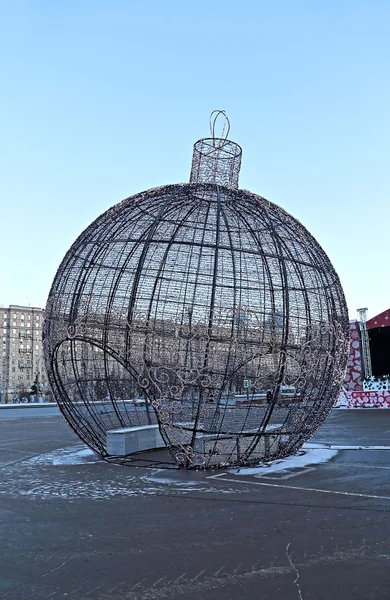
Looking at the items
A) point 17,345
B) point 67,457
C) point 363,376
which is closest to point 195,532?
point 67,457

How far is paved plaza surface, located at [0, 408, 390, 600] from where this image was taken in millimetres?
4797

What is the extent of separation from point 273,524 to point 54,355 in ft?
19.0

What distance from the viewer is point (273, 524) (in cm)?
669

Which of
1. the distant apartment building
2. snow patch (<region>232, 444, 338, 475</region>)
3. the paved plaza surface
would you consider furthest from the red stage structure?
the distant apartment building

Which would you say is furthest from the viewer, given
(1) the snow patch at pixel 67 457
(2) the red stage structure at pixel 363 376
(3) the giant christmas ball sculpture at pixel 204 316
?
(2) the red stage structure at pixel 363 376

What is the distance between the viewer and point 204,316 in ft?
32.7

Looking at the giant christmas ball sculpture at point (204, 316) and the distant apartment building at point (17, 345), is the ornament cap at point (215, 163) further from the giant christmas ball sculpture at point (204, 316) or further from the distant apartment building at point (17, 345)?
the distant apartment building at point (17, 345)

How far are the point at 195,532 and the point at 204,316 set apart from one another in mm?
4302

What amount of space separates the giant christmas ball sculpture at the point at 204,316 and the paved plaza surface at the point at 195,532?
44.7 inches

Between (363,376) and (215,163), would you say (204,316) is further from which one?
(363,376)

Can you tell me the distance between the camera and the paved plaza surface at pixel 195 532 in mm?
4797

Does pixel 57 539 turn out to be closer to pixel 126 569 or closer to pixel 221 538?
pixel 126 569

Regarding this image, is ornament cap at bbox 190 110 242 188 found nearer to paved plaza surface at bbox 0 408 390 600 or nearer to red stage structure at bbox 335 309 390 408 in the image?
paved plaza surface at bbox 0 408 390 600

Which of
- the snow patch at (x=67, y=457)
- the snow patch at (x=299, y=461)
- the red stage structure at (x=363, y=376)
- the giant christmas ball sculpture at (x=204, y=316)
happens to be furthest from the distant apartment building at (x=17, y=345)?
the giant christmas ball sculpture at (x=204, y=316)
